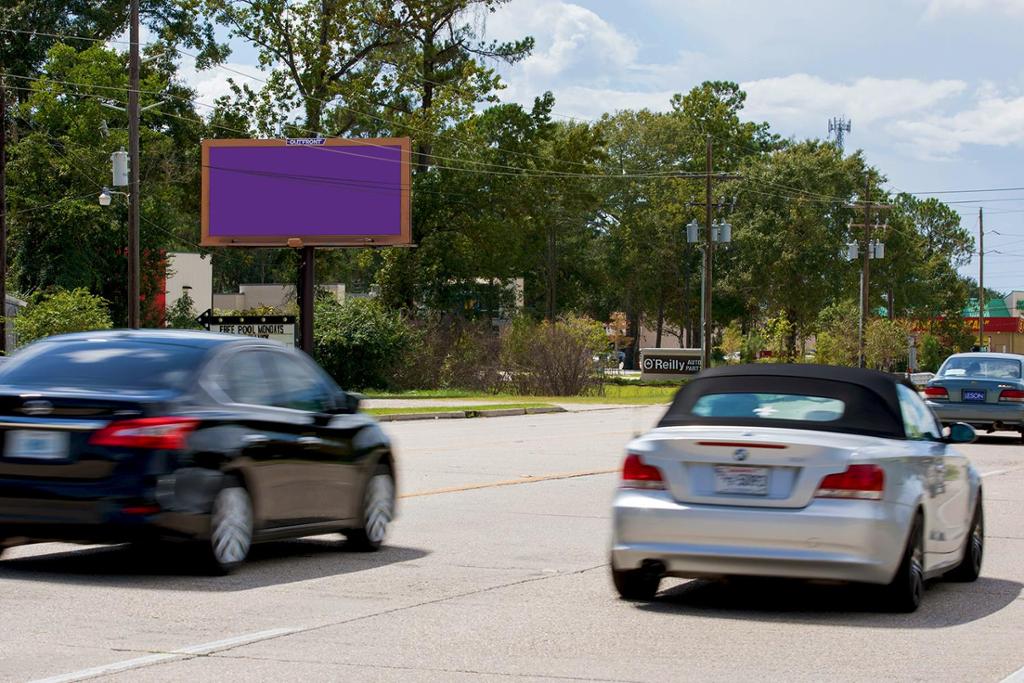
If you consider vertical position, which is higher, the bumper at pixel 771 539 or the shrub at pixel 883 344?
the shrub at pixel 883 344

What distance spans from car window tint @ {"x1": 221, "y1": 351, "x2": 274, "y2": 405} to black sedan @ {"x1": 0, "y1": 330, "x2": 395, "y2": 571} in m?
0.01

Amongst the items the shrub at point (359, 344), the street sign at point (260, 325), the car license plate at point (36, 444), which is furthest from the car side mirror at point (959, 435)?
the shrub at point (359, 344)

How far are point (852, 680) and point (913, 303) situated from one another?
106 meters

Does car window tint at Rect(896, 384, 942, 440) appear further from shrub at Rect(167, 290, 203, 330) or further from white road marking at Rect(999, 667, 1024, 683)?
shrub at Rect(167, 290, 203, 330)

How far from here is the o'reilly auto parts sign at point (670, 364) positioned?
6862cm

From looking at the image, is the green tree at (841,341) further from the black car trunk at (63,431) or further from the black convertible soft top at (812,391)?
the black car trunk at (63,431)

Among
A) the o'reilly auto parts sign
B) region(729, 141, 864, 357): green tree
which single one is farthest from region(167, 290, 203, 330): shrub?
region(729, 141, 864, 357): green tree

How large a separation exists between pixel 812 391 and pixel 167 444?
4.04 meters

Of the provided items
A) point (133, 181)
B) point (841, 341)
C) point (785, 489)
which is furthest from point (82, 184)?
point (785, 489)

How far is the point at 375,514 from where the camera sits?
455 inches

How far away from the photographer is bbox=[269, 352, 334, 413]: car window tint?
10.8 metres

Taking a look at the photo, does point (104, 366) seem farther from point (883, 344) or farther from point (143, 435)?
point (883, 344)

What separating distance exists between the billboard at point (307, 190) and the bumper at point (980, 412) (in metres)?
25.2

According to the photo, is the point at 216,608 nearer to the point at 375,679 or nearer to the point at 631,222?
the point at 375,679
